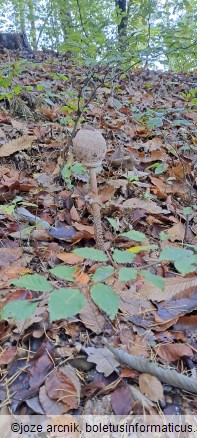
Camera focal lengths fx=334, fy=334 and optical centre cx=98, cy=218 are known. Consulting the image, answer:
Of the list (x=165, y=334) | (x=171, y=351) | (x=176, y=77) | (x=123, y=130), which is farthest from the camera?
(x=176, y=77)

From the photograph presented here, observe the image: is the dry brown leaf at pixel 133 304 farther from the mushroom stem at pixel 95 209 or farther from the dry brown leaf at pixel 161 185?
the dry brown leaf at pixel 161 185

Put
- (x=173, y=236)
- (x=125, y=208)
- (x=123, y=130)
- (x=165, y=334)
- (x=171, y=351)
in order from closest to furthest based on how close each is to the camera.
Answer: (x=171, y=351), (x=165, y=334), (x=173, y=236), (x=125, y=208), (x=123, y=130)

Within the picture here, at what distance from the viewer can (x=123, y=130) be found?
4074 millimetres

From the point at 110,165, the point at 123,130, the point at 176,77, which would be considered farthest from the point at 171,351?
the point at 176,77

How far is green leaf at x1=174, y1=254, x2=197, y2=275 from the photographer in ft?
3.46

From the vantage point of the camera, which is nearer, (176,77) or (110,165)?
(110,165)

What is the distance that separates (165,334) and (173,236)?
936 millimetres

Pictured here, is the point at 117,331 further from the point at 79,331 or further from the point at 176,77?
the point at 176,77

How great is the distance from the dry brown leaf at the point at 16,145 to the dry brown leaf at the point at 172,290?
2.00m

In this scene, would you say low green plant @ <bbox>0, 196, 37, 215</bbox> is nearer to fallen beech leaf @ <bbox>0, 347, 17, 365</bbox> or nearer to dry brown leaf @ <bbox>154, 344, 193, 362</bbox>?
fallen beech leaf @ <bbox>0, 347, 17, 365</bbox>

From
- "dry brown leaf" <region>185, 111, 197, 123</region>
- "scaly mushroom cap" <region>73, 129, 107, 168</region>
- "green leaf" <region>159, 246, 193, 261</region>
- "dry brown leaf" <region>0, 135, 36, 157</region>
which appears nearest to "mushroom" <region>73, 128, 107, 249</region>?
"scaly mushroom cap" <region>73, 129, 107, 168</region>

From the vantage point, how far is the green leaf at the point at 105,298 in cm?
96

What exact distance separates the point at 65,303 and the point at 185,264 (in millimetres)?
412

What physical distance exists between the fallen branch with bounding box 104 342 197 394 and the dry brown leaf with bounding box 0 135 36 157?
7.51ft
